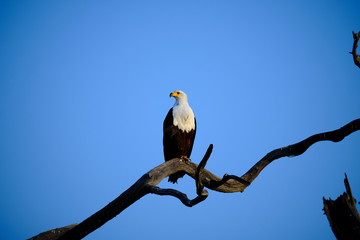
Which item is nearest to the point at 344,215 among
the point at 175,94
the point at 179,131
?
the point at 179,131

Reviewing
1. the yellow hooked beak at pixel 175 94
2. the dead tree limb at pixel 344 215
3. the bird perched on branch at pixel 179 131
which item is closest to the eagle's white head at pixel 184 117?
the bird perched on branch at pixel 179 131

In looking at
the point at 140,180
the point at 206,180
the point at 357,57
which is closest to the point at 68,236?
the point at 140,180

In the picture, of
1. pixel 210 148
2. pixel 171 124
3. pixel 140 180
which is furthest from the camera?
pixel 171 124

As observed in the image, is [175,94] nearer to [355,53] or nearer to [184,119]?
[184,119]

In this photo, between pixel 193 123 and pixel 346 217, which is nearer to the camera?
pixel 346 217

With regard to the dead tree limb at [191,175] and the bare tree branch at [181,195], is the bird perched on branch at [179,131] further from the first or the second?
the bare tree branch at [181,195]

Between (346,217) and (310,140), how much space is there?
4.48 feet

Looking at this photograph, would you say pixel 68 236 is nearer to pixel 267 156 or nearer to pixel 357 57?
pixel 267 156

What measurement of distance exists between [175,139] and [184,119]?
43 centimetres

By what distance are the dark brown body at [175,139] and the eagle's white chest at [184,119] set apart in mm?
75

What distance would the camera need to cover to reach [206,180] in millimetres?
4254

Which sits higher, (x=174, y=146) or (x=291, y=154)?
(x=174, y=146)

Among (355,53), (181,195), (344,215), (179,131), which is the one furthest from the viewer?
(179,131)

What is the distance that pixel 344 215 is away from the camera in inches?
129
